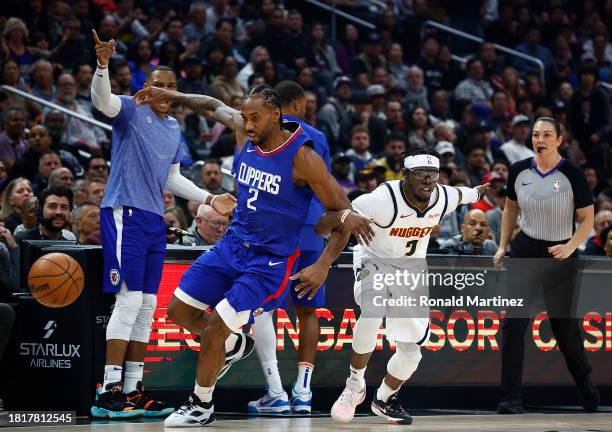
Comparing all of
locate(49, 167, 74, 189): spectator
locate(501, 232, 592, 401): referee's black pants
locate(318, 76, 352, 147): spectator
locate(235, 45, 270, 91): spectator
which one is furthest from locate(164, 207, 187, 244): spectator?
locate(235, 45, 270, 91): spectator

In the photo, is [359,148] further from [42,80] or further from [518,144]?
[42,80]

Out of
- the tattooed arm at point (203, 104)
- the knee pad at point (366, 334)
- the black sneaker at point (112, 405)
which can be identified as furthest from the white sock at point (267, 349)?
the tattooed arm at point (203, 104)

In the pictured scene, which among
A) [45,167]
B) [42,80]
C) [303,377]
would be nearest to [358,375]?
[303,377]

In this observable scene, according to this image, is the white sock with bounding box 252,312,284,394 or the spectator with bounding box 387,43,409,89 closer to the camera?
the white sock with bounding box 252,312,284,394

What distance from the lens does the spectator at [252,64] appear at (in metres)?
15.4

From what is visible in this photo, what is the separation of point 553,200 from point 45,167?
532 centimetres

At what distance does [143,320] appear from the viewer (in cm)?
776

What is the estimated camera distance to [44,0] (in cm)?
1504

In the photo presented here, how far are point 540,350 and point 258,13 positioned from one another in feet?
32.0

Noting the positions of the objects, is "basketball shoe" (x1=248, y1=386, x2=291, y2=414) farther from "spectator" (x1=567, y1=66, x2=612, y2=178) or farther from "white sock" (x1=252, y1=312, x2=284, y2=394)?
"spectator" (x1=567, y1=66, x2=612, y2=178)

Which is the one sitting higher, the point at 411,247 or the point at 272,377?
the point at 411,247

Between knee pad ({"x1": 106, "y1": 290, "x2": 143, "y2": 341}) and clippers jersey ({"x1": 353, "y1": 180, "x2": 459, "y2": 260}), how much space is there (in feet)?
5.36

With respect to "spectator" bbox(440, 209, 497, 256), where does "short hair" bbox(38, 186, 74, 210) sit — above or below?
above

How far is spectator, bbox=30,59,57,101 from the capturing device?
13125 mm
